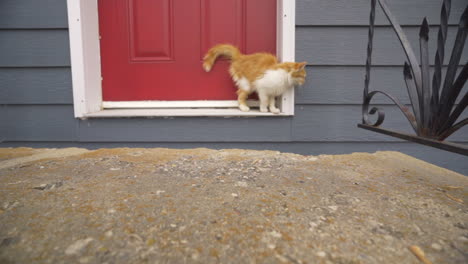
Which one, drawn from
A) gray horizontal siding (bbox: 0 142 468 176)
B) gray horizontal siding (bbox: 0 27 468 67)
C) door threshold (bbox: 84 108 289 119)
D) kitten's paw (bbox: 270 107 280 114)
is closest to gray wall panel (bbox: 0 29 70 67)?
gray horizontal siding (bbox: 0 27 468 67)

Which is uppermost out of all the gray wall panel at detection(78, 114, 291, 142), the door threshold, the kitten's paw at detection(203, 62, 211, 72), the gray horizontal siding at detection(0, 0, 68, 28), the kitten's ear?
the gray horizontal siding at detection(0, 0, 68, 28)

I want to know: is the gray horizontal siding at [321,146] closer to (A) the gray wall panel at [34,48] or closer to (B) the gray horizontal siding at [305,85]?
(B) the gray horizontal siding at [305,85]

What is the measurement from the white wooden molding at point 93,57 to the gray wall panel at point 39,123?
0.36 feet

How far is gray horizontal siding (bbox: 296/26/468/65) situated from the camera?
1.52 m

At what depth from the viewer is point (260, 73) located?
5.16 ft

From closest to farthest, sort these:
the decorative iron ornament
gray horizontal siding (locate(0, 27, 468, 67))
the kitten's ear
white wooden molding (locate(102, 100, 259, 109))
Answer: the decorative iron ornament < the kitten's ear < gray horizontal siding (locate(0, 27, 468, 67)) < white wooden molding (locate(102, 100, 259, 109))

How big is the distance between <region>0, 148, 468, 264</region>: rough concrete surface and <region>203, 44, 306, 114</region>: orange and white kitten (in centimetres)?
54

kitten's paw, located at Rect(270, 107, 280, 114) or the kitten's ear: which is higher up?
the kitten's ear

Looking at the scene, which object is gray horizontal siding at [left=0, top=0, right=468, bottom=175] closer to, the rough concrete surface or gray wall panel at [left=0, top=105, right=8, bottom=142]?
gray wall panel at [left=0, top=105, right=8, bottom=142]

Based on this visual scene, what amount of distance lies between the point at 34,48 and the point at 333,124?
1.85 metres

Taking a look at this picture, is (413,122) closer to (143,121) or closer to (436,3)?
(436,3)

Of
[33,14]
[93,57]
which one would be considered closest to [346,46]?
[93,57]

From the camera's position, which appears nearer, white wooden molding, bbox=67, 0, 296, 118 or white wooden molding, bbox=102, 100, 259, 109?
white wooden molding, bbox=67, 0, 296, 118

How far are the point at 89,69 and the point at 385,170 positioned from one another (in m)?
1.71
